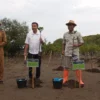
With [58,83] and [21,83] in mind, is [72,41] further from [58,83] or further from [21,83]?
[21,83]

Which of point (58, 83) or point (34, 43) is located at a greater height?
point (34, 43)

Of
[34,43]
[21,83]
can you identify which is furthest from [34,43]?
[21,83]

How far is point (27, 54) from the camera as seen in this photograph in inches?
367

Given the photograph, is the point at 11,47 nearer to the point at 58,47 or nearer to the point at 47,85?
the point at 58,47

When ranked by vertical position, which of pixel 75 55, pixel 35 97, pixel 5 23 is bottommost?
pixel 35 97

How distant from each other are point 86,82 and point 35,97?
2.75 meters

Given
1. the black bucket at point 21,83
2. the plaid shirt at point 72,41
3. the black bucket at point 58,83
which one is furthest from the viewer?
the plaid shirt at point 72,41

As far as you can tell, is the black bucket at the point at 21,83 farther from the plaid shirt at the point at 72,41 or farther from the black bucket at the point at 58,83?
the plaid shirt at the point at 72,41

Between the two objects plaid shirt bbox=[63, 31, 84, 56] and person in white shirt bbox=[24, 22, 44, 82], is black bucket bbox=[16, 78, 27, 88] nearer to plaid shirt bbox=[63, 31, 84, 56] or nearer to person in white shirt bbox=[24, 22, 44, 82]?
person in white shirt bbox=[24, 22, 44, 82]

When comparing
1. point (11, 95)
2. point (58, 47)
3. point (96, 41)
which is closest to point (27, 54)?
point (11, 95)

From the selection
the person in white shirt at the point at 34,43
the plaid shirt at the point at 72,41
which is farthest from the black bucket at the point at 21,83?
the plaid shirt at the point at 72,41

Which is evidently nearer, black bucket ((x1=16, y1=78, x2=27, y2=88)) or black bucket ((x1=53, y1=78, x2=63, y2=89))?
black bucket ((x1=53, y1=78, x2=63, y2=89))

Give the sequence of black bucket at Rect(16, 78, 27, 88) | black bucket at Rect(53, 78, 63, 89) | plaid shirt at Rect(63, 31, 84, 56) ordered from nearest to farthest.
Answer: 1. black bucket at Rect(53, 78, 63, 89)
2. black bucket at Rect(16, 78, 27, 88)
3. plaid shirt at Rect(63, 31, 84, 56)

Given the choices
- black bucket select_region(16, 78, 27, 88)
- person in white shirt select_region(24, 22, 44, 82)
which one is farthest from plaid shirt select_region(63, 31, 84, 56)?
black bucket select_region(16, 78, 27, 88)
